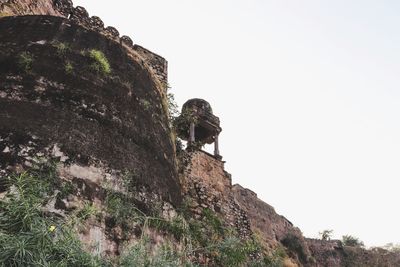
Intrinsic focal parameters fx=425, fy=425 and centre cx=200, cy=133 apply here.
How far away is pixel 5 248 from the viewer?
2816mm

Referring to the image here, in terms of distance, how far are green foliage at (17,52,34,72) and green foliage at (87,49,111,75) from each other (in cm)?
75

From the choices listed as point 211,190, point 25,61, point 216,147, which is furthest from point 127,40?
point 25,61

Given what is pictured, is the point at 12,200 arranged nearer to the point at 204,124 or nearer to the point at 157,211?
the point at 157,211

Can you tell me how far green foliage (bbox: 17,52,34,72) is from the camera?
500 cm

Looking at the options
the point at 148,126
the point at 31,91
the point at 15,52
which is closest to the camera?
the point at 31,91

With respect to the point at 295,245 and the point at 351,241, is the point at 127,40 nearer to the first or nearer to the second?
the point at 295,245

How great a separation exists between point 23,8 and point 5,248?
6.67 metres

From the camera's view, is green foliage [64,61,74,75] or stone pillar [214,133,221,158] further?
stone pillar [214,133,221,158]

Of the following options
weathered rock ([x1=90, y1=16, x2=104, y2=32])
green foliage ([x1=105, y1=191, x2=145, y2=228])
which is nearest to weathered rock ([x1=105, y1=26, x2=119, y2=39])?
weathered rock ([x1=90, y1=16, x2=104, y2=32])

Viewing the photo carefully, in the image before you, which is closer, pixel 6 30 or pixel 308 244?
pixel 6 30

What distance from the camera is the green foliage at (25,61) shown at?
4996mm

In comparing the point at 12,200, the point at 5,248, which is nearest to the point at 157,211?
the point at 12,200

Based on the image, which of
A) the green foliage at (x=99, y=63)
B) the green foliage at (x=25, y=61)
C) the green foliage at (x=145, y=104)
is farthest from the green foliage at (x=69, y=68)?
Answer: the green foliage at (x=145, y=104)

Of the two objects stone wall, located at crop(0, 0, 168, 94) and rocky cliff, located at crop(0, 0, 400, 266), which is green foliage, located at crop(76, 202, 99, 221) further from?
stone wall, located at crop(0, 0, 168, 94)
